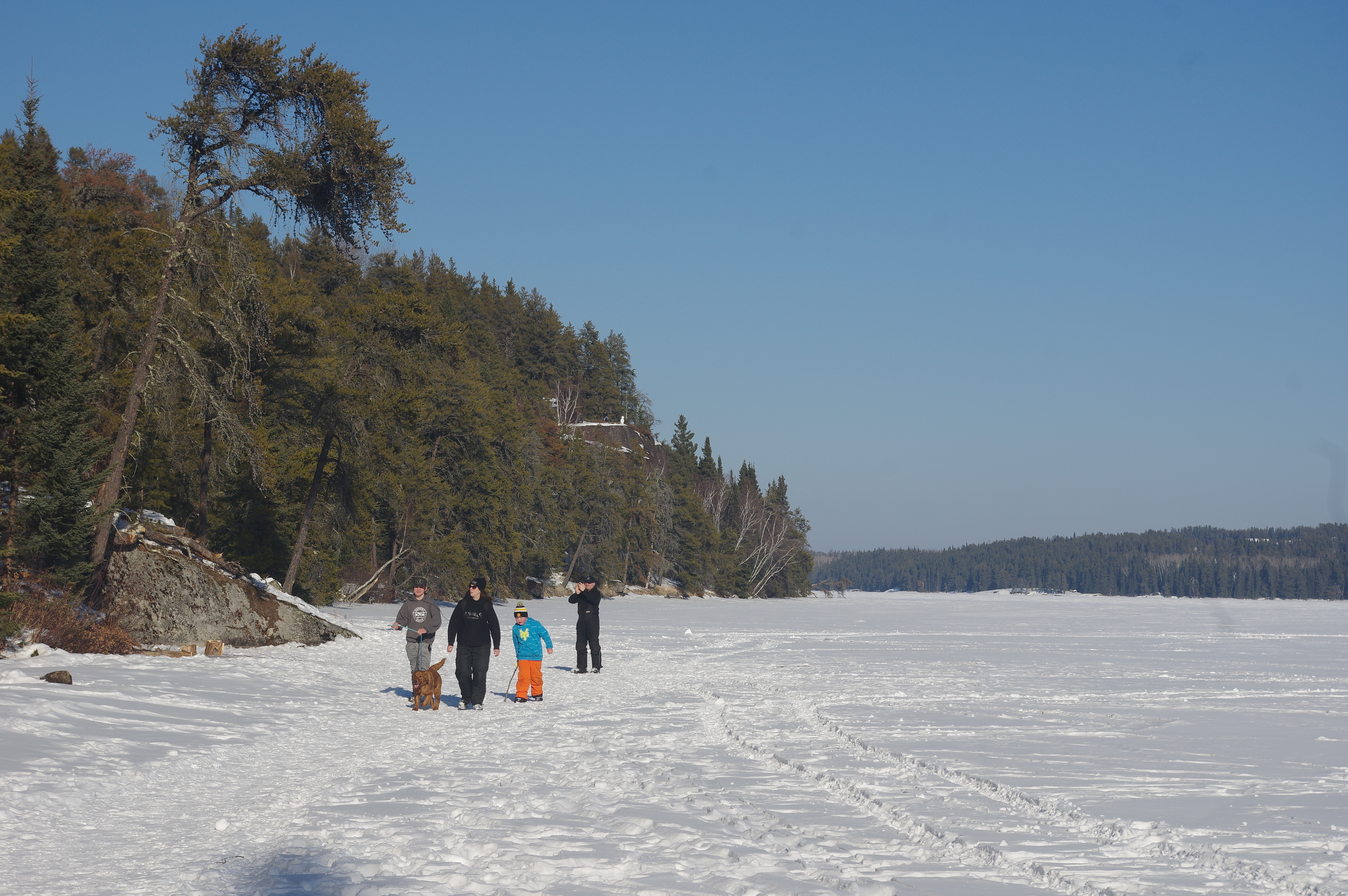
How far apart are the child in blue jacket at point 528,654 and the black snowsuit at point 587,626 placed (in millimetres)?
4462

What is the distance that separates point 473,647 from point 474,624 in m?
0.35

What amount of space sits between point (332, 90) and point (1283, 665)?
2449 centimetres

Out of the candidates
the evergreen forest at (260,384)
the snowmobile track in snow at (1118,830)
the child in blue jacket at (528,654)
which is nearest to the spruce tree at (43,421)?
the evergreen forest at (260,384)

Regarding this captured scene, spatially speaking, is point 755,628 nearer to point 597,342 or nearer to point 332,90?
point 332,90

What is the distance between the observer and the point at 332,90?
60.4 ft

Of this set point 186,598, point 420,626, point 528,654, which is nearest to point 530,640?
point 528,654

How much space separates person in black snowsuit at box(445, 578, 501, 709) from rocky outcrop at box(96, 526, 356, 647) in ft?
23.6

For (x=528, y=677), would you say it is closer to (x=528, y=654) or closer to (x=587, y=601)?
(x=528, y=654)

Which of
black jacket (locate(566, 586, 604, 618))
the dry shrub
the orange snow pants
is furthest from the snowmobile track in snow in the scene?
the dry shrub

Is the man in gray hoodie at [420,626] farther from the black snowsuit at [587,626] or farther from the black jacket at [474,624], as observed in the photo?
the black snowsuit at [587,626]

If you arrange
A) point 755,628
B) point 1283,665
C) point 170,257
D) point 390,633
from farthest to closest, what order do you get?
point 755,628 < point 390,633 < point 1283,665 < point 170,257

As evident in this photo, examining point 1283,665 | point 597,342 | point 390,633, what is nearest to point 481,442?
point 390,633

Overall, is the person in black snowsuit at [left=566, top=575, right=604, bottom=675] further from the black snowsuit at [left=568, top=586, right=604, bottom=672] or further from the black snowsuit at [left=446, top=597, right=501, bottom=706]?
the black snowsuit at [left=446, top=597, right=501, bottom=706]

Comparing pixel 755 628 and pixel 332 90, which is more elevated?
pixel 332 90
